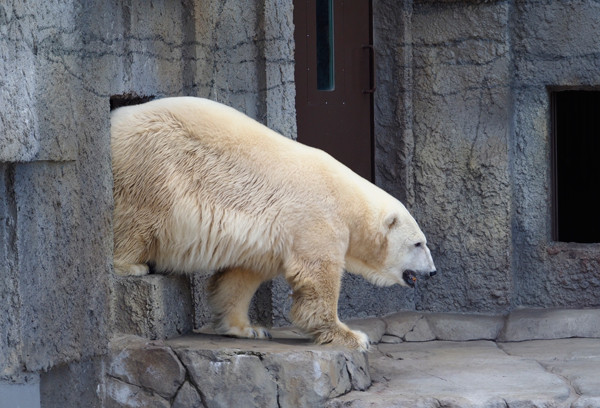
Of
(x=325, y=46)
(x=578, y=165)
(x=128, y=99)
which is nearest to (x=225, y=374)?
(x=128, y=99)

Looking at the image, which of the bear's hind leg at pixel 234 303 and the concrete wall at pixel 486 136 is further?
the concrete wall at pixel 486 136

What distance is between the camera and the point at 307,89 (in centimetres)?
688

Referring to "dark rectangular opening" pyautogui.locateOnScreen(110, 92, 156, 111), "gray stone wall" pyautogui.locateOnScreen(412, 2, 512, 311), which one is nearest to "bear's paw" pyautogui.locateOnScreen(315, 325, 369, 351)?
"dark rectangular opening" pyautogui.locateOnScreen(110, 92, 156, 111)

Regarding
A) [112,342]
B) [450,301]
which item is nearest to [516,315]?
[450,301]

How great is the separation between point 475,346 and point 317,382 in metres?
1.68

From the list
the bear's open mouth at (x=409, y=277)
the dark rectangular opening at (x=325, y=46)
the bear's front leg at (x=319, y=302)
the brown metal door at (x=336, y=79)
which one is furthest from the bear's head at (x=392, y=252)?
the dark rectangular opening at (x=325, y=46)

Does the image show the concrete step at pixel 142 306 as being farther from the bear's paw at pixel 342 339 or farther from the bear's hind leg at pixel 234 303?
A: the bear's paw at pixel 342 339

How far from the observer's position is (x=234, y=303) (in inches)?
213

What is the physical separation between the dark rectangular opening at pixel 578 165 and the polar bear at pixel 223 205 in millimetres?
3625

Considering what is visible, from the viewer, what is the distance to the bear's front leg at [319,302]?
5141 mm

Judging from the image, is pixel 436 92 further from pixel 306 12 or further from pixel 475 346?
pixel 475 346

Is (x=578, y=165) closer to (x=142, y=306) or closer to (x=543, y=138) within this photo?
(x=543, y=138)

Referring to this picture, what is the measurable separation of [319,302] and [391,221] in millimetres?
567

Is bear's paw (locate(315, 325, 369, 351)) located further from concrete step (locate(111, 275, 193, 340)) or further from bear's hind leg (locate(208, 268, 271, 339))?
concrete step (locate(111, 275, 193, 340))
